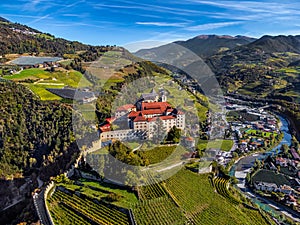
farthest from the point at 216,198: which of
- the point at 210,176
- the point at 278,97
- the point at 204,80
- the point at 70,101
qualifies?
the point at 204,80

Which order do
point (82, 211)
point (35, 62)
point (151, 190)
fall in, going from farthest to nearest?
point (35, 62) < point (151, 190) < point (82, 211)

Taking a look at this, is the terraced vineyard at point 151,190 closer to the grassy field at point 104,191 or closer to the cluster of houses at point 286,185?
the grassy field at point 104,191

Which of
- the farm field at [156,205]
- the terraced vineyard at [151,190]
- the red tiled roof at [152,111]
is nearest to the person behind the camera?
the farm field at [156,205]

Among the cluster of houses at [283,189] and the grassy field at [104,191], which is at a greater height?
the grassy field at [104,191]

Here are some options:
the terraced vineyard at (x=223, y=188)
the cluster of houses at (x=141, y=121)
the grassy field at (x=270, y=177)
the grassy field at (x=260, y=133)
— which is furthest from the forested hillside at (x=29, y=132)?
the grassy field at (x=260, y=133)

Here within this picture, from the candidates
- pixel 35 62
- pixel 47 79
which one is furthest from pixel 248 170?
pixel 35 62

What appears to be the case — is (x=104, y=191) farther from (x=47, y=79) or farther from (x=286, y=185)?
(x=47, y=79)
